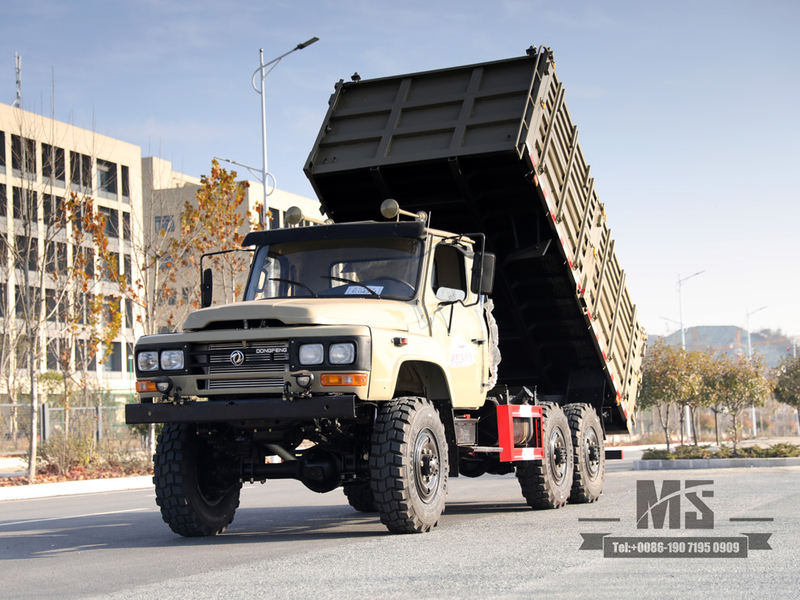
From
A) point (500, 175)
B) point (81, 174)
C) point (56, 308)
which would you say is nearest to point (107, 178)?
point (81, 174)

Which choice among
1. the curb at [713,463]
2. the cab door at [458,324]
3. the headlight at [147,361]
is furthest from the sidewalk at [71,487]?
Result: the curb at [713,463]

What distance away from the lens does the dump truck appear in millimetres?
8156

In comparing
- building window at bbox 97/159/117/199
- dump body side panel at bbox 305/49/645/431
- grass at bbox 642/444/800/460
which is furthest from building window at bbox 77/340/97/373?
building window at bbox 97/159/117/199

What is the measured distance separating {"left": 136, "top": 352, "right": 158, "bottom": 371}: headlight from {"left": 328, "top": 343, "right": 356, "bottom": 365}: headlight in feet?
5.42

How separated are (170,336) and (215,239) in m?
17.7

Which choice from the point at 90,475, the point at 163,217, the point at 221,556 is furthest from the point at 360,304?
the point at 163,217

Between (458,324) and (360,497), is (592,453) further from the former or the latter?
(458,324)

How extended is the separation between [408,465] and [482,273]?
7.06 ft

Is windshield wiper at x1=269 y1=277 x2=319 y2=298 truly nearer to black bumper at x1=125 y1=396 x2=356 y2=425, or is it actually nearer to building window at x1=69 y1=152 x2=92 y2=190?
black bumper at x1=125 y1=396 x2=356 y2=425

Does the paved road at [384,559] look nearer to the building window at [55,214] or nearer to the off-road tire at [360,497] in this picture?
the off-road tire at [360,497]

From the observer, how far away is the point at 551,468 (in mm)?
11148

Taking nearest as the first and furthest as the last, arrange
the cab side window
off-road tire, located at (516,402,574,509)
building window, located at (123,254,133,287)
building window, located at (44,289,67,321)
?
1. the cab side window
2. off-road tire, located at (516,402,574,509)
3. building window, located at (44,289,67,321)
4. building window, located at (123,254,133,287)

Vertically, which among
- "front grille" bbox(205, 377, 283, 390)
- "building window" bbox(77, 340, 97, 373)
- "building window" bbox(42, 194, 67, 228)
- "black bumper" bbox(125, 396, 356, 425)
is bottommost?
"black bumper" bbox(125, 396, 356, 425)

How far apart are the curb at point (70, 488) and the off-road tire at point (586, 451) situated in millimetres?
10310
